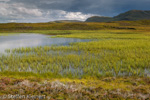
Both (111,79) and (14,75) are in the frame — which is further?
(14,75)

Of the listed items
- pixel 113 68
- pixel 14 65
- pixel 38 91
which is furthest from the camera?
pixel 14 65

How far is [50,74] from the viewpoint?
11.5m

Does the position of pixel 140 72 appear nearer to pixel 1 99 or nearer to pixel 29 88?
pixel 29 88

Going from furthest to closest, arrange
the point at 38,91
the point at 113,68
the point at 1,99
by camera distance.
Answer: the point at 113,68, the point at 38,91, the point at 1,99

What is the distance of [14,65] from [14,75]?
3176mm

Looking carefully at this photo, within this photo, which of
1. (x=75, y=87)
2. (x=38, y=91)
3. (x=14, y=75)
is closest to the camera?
(x=38, y=91)

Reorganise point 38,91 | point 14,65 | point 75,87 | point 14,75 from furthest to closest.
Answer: point 14,65 → point 14,75 → point 75,87 → point 38,91

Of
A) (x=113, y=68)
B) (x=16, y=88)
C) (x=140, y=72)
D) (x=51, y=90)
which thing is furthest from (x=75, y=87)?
(x=140, y=72)

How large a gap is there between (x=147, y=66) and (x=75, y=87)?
31.0 ft

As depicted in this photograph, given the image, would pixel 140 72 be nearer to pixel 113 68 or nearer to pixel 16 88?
pixel 113 68

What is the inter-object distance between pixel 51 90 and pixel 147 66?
10940 mm

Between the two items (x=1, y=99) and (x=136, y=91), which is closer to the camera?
(x=1, y=99)

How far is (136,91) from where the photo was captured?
7926 millimetres

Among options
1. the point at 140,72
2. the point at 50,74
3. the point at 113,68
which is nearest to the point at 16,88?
the point at 50,74
